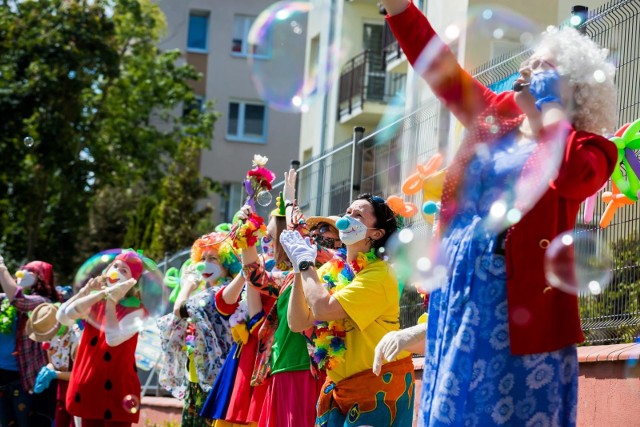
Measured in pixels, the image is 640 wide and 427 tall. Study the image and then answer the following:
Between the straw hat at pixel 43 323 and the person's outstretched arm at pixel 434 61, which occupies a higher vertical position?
the person's outstretched arm at pixel 434 61

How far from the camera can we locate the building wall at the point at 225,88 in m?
39.5

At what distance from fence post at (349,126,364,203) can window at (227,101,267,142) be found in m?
28.7

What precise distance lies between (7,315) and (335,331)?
6.08 meters

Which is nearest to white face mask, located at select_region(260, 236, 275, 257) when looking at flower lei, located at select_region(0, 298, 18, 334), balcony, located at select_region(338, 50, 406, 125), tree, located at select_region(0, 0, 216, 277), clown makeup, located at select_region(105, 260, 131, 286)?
clown makeup, located at select_region(105, 260, 131, 286)

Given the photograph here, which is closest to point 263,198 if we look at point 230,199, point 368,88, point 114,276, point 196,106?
point 114,276

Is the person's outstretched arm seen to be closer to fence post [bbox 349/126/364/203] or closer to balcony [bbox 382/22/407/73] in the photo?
fence post [bbox 349/126/364/203]

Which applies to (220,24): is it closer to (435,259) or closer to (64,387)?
(64,387)

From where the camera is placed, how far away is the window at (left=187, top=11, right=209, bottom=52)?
40.5 metres

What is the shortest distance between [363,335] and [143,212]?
26418 mm

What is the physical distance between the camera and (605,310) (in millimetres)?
7734

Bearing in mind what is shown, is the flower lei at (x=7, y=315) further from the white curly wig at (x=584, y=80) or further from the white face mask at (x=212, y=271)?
the white curly wig at (x=584, y=80)

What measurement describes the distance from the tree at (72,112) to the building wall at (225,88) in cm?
389

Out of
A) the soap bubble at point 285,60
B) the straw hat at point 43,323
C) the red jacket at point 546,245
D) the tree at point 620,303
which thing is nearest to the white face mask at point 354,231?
the tree at point 620,303

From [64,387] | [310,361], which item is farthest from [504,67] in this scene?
[64,387]
